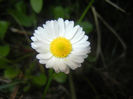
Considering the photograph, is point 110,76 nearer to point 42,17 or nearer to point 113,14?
point 113,14

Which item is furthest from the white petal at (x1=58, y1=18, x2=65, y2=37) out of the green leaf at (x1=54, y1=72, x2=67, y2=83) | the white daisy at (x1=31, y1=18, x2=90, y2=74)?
the green leaf at (x1=54, y1=72, x2=67, y2=83)

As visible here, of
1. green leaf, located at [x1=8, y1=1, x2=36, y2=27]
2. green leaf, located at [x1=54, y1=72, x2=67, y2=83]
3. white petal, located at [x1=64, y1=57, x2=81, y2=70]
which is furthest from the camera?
green leaf, located at [x1=8, y1=1, x2=36, y2=27]

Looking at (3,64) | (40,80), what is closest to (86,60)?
(40,80)

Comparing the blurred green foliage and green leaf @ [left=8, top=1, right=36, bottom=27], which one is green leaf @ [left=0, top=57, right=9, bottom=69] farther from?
green leaf @ [left=8, top=1, right=36, bottom=27]

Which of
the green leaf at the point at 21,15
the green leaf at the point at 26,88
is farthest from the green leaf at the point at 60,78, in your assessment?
the green leaf at the point at 21,15

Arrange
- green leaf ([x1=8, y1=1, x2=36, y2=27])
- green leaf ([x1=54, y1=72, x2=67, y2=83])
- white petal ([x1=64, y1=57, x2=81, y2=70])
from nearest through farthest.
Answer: white petal ([x1=64, y1=57, x2=81, y2=70]), green leaf ([x1=54, y1=72, x2=67, y2=83]), green leaf ([x1=8, y1=1, x2=36, y2=27])

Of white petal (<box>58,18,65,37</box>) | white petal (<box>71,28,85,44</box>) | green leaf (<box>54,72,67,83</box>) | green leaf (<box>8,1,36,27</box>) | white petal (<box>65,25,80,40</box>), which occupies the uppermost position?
green leaf (<box>8,1,36,27</box>)

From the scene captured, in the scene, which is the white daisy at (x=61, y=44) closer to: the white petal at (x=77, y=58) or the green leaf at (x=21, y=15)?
the white petal at (x=77, y=58)

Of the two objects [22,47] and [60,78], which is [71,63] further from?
[22,47]

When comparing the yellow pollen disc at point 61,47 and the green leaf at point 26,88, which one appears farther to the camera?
the green leaf at point 26,88

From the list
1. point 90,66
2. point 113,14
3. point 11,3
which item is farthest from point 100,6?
point 11,3
